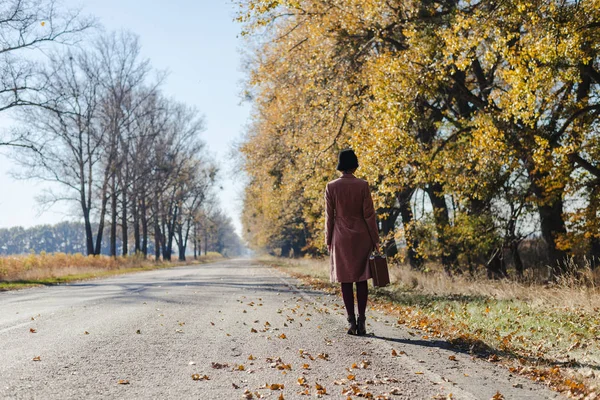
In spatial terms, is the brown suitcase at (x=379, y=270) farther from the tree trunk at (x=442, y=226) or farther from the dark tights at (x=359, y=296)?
the tree trunk at (x=442, y=226)

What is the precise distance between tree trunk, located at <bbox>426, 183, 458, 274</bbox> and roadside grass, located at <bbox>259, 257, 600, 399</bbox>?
316cm

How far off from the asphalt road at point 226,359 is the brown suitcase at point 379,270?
0.71m

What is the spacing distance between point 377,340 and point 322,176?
41.0 feet

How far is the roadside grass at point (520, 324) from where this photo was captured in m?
5.22

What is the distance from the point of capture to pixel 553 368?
5.28 meters

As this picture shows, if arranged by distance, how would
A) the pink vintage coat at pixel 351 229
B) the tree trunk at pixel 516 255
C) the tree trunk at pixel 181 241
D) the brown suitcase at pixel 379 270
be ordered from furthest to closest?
the tree trunk at pixel 181 241
the tree trunk at pixel 516 255
the pink vintage coat at pixel 351 229
the brown suitcase at pixel 379 270

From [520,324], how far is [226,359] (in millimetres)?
4442

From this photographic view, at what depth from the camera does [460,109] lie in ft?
55.5

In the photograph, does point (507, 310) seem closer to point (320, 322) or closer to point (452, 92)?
point (320, 322)

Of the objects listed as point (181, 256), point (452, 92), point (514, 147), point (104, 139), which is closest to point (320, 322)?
point (514, 147)

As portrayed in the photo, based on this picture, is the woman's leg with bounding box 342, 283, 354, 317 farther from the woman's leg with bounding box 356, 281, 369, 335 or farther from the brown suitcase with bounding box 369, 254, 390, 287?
the brown suitcase with bounding box 369, 254, 390, 287

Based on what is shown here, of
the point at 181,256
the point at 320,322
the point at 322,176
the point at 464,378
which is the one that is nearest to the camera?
the point at 464,378

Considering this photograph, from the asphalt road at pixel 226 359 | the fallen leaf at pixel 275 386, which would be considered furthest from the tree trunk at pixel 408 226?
the fallen leaf at pixel 275 386

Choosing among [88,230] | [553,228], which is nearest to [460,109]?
[553,228]
